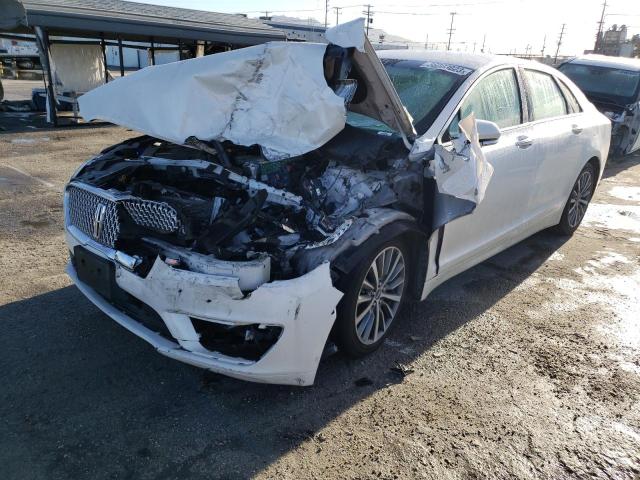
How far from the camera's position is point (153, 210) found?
2867mm

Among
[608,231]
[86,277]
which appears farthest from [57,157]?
[608,231]

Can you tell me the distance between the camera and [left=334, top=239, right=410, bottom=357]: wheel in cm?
288

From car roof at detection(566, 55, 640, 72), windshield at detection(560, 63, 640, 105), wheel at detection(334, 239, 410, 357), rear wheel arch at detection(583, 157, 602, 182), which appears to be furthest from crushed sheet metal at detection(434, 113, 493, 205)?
car roof at detection(566, 55, 640, 72)

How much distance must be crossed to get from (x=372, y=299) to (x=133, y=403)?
1.48 meters

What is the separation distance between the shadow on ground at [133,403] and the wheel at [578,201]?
2628 mm

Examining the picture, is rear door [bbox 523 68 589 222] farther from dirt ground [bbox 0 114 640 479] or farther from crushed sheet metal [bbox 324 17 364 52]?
crushed sheet metal [bbox 324 17 364 52]

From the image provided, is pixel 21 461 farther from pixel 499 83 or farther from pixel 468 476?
pixel 499 83

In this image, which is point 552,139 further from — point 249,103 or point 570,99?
point 249,103

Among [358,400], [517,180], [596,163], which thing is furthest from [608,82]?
[358,400]

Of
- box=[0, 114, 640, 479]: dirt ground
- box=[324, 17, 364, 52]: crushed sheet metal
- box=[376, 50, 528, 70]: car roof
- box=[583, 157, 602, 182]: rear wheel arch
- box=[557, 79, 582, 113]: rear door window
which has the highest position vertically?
box=[324, 17, 364, 52]: crushed sheet metal

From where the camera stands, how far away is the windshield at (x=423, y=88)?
11.8 ft

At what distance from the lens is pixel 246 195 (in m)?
3.22

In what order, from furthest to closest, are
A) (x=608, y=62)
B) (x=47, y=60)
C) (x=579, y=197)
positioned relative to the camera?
(x=47, y=60) < (x=608, y=62) < (x=579, y=197)

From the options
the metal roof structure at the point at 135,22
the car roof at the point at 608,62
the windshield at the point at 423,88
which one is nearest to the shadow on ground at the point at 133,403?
the windshield at the point at 423,88
